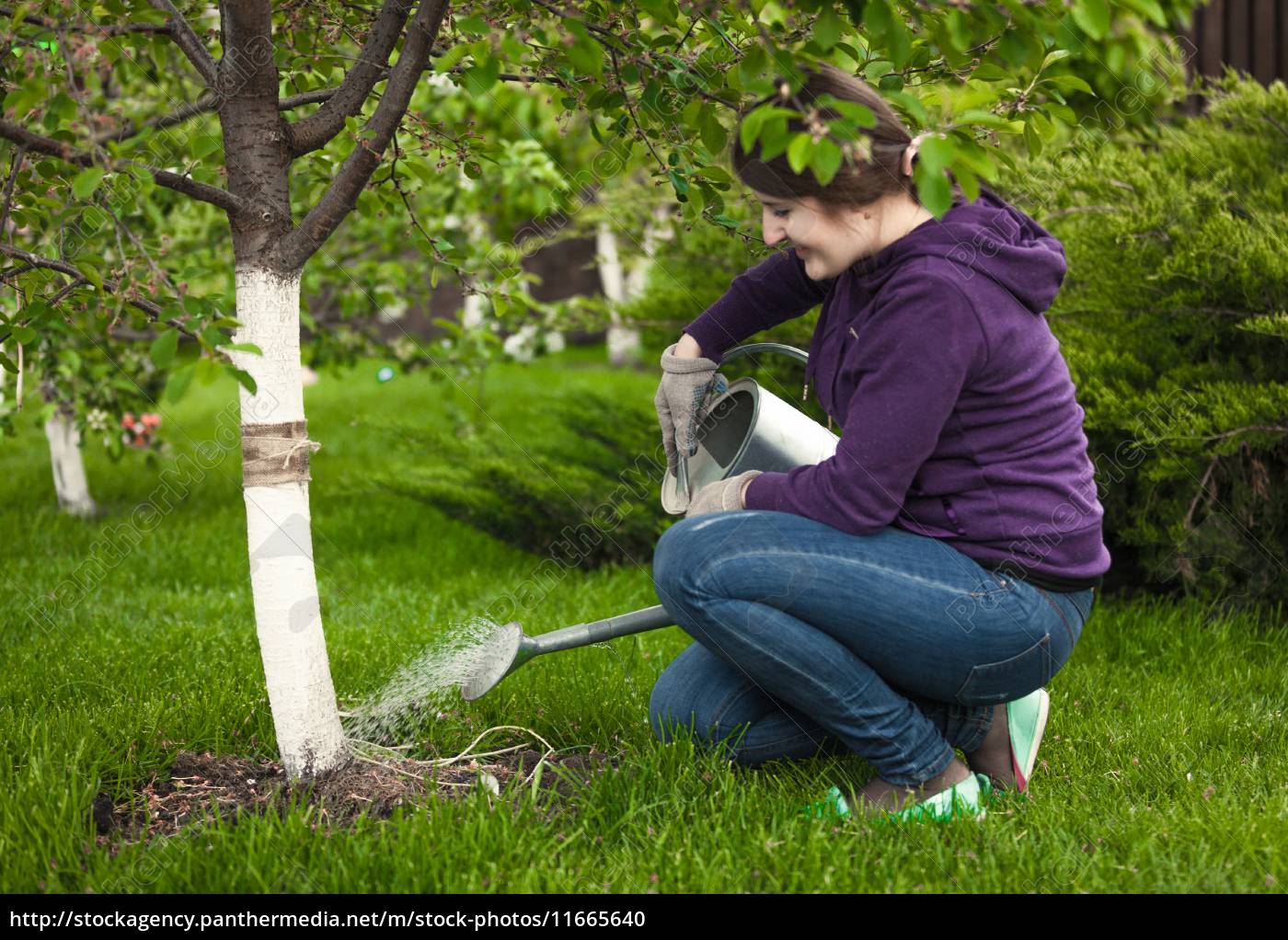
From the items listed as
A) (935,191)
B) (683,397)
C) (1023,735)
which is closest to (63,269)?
(683,397)

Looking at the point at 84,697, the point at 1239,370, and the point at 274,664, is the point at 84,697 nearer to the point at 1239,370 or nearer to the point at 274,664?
the point at 274,664

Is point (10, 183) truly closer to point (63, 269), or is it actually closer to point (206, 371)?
point (63, 269)

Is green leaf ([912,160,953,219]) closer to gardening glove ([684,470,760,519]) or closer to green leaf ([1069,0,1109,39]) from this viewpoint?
green leaf ([1069,0,1109,39])

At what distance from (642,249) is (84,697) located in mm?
2644

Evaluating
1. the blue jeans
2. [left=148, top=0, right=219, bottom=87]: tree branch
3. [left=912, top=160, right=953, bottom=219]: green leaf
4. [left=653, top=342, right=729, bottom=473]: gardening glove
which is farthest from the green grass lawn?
[left=148, top=0, right=219, bottom=87]: tree branch

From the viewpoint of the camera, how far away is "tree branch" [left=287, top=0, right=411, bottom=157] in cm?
198

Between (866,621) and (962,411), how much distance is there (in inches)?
14.0

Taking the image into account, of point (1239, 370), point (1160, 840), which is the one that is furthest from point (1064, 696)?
point (1239, 370)

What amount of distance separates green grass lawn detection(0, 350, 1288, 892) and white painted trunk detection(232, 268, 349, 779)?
7.9 inches

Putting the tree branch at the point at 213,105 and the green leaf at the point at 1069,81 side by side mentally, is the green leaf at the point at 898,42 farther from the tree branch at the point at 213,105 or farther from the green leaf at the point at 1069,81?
the tree branch at the point at 213,105

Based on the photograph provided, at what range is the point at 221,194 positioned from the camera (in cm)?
192

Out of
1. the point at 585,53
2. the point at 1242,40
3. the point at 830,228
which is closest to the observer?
the point at 585,53

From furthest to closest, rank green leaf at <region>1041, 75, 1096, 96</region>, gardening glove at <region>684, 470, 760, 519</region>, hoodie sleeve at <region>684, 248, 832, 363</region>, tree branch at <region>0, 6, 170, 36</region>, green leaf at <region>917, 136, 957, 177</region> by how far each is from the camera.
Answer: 1. hoodie sleeve at <region>684, 248, 832, 363</region>
2. gardening glove at <region>684, 470, 760, 519</region>
3. green leaf at <region>1041, 75, 1096, 96</region>
4. tree branch at <region>0, 6, 170, 36</region>
5. green leaf at <region>917, 136, 957, 177</region>

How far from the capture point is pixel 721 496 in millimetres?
2004
